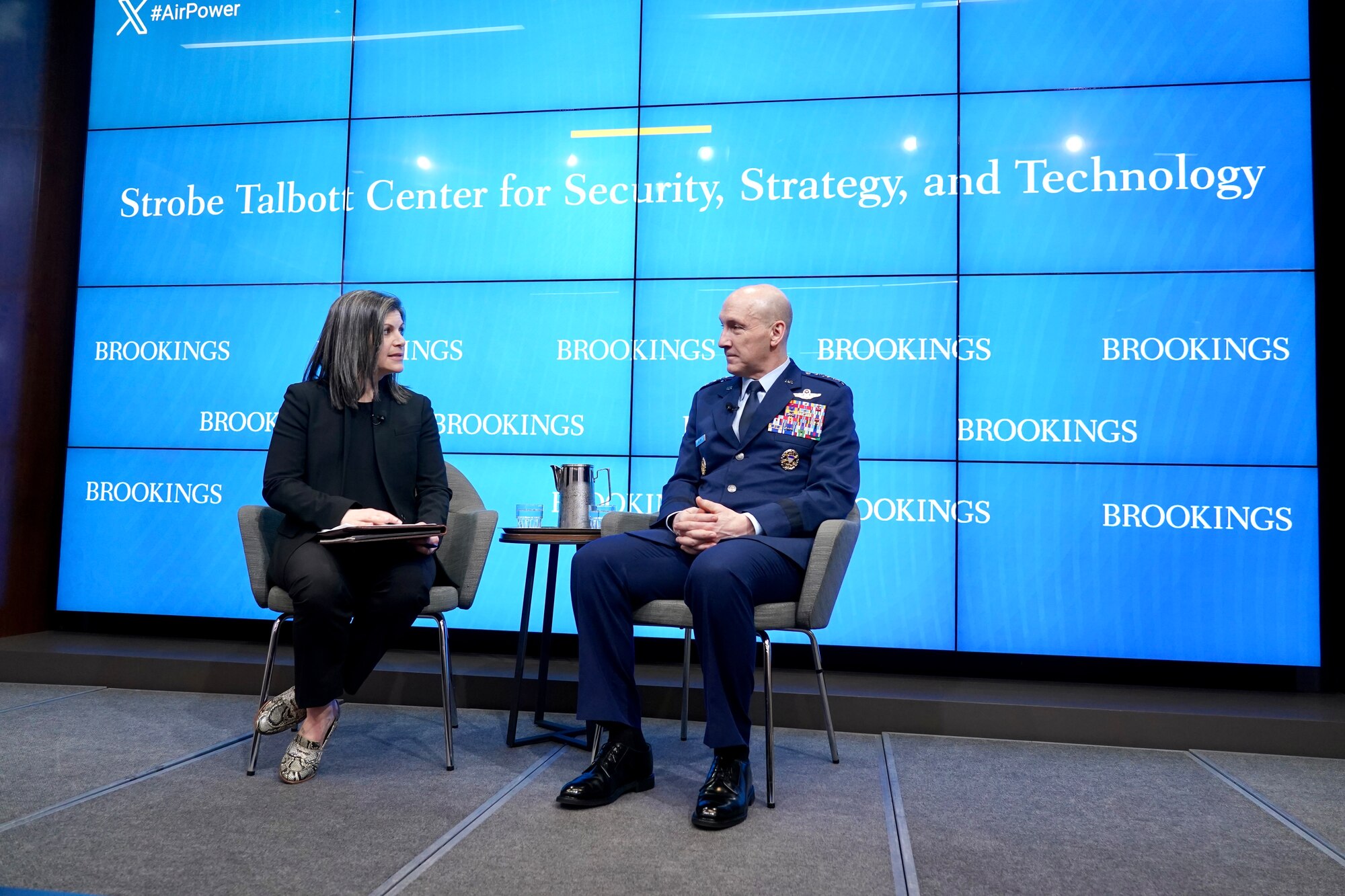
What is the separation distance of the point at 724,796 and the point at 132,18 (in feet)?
13.9

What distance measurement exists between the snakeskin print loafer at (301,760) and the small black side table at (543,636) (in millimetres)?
545

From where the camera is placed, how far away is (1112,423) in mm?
3400

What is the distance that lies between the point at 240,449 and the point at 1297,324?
411 centimetres

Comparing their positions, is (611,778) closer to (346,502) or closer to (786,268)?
(346,502)

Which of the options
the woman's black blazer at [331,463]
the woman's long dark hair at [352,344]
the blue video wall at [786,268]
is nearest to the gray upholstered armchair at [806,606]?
the woman's black blazer at [331,463]

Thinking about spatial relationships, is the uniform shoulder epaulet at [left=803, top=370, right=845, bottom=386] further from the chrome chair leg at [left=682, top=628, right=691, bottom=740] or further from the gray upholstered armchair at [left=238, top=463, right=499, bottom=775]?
the gray upholstered armchair at [left=238, top=463, right=499, bottom=775]

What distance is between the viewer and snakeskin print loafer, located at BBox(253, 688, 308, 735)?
97.0 inches

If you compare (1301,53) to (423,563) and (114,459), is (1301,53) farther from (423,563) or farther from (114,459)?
(114,459)

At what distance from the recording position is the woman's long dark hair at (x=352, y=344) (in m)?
2.60

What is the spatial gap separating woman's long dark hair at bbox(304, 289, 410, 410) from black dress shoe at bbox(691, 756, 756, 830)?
4.64 feet

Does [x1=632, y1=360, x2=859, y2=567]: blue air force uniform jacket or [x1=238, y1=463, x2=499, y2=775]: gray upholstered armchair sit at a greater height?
[x1=632, y1=360, x2=859, y2=567]: blue air force uniform jacket

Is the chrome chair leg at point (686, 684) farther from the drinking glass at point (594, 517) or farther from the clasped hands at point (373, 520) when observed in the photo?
the clasped hands at point (373, 520)

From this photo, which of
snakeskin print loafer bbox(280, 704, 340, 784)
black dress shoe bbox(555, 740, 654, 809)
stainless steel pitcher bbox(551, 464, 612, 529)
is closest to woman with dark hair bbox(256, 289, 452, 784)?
snakeskin print loafer bbox(280, 704, 340, 784)

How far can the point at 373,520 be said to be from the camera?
7.97ft
